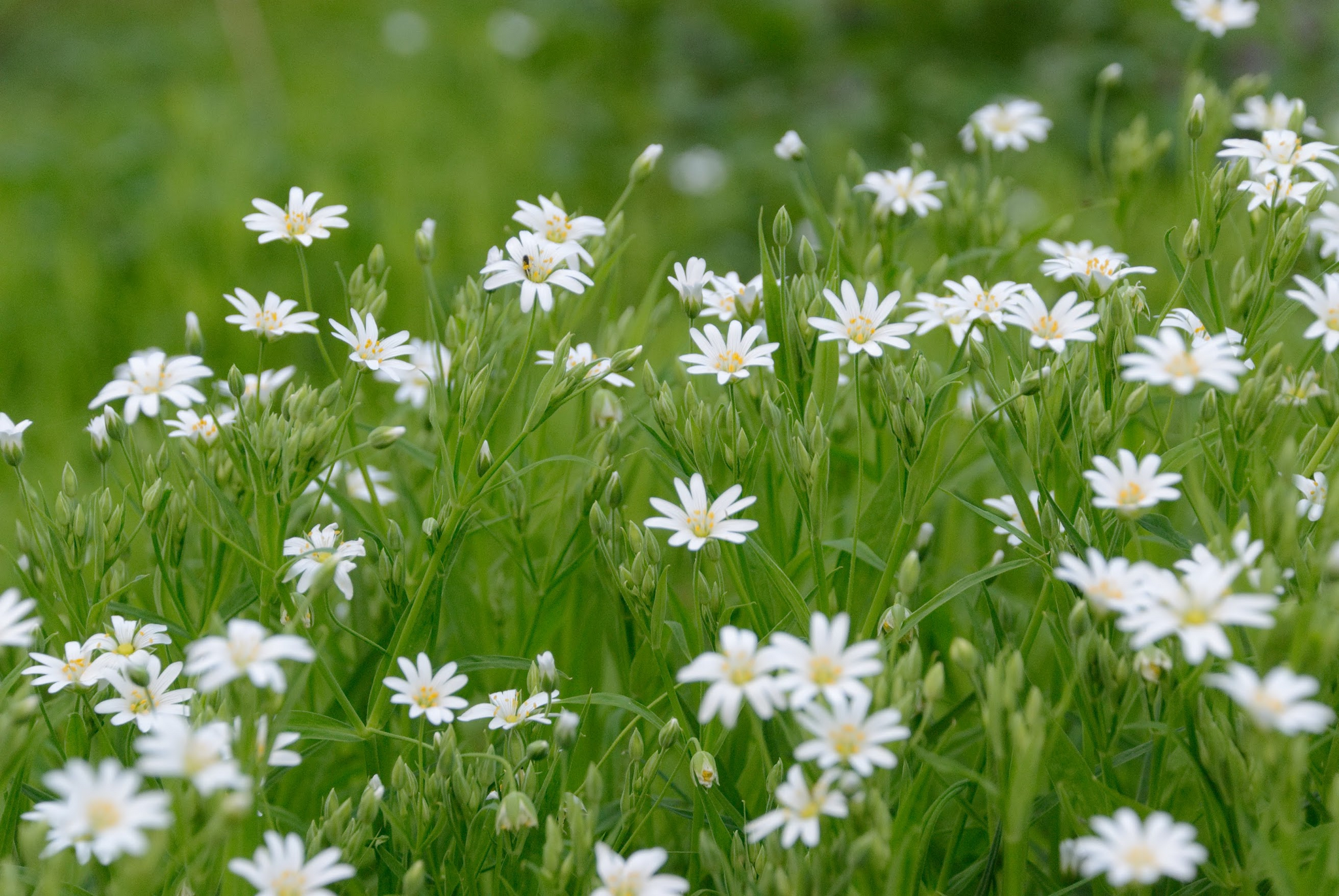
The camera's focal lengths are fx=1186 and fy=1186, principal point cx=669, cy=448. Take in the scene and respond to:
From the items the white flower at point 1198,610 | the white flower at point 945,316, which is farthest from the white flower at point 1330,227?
the white flower at point 1198,610

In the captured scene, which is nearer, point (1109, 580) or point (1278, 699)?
point (1278, 699)

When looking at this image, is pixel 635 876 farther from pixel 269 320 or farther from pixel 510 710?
pixel 269 320

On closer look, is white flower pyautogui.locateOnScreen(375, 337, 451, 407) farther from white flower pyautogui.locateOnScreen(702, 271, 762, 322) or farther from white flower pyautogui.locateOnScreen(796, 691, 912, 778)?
white flower pyautogui.locateOnScreen(796, 691, 912, 778)

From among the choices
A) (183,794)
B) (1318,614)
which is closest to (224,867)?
(183,794)

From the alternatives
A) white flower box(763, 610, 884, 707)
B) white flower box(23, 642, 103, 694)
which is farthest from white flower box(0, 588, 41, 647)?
white flower box(763, 610, 884, 707)

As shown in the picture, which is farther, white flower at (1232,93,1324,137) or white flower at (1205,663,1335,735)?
white flower at (1232,93,1324,137)

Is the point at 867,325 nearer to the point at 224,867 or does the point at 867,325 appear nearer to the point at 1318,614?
the point at 1318,614

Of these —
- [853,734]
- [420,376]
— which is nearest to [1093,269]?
[853,734]
